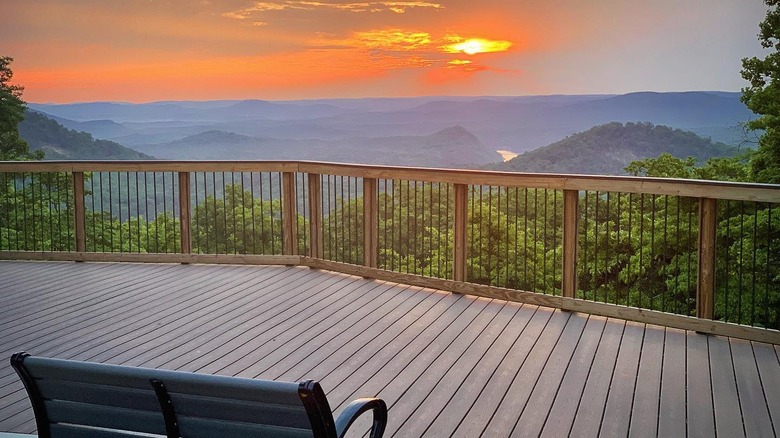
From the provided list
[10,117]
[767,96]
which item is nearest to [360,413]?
[767,96]

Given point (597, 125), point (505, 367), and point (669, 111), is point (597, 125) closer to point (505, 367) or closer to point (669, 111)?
point (669, 111)

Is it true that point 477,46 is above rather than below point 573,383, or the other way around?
above

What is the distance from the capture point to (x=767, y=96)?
12219 millimetres

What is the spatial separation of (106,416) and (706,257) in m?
4.34

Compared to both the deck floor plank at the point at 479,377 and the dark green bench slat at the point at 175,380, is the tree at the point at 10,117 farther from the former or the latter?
the dark green bench slat at the point at 175,380

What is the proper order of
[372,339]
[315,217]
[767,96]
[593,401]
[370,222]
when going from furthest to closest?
[767,96] < [315,217] < [370,222] < [372,339] < [593,401]

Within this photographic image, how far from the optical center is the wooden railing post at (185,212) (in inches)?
294

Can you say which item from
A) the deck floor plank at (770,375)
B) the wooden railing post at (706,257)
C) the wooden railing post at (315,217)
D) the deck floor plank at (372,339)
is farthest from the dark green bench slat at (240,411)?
the wooden railing post at (315,217)

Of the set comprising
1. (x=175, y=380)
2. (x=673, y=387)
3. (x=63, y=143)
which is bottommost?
(x=673, y=387)

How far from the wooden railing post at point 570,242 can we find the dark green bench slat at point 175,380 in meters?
4.24

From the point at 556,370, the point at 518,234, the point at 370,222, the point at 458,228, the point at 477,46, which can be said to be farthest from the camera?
the point at 477,46

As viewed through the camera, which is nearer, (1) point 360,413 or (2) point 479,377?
(1) point 360,413

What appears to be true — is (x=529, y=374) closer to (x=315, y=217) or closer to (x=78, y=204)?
(x=315, y=217)

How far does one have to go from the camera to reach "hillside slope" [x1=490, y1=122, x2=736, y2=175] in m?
17.9
